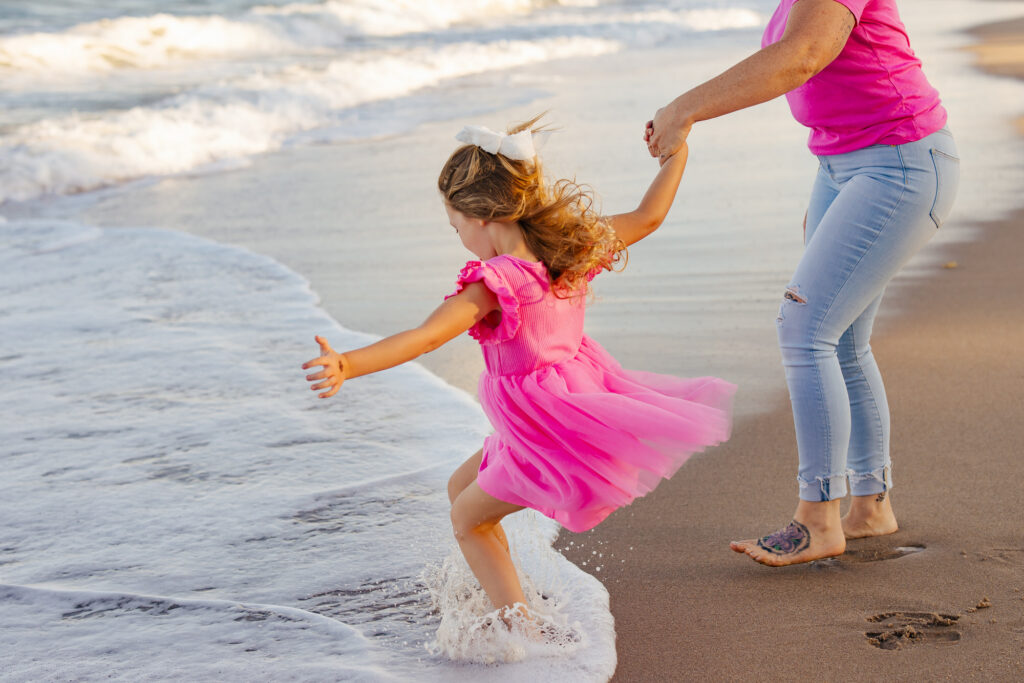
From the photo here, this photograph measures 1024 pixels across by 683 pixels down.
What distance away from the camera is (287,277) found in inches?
264

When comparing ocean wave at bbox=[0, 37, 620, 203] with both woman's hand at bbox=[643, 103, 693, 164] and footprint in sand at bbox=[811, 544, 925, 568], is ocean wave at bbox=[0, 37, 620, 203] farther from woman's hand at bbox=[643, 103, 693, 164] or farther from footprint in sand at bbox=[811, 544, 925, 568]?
footprint in sand at bbox=[811, 544, 925, 568]

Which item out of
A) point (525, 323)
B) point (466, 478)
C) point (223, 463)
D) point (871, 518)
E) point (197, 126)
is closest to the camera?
point (525, 323)

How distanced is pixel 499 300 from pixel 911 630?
136 cm

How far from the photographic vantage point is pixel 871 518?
3.23m

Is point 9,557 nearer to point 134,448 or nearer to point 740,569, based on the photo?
point 134,448

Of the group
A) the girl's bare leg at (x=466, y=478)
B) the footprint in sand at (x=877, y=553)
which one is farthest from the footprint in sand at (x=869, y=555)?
the girl's bare leg at (x=466, y=478)

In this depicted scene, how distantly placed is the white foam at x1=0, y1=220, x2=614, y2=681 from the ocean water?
1cm

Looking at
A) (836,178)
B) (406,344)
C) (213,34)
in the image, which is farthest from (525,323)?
(213,34)

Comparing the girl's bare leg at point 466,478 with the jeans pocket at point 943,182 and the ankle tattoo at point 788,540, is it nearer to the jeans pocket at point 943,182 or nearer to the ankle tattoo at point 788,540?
the ankle tattoo at point 788,540

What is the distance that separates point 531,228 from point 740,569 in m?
1.23

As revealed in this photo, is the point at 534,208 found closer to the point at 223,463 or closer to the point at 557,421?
the point at 557,421

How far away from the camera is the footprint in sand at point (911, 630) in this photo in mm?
2668

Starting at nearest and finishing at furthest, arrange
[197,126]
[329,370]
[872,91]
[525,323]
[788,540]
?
[329,370]
[525,323]
[872,91]
[788,540]
[197,126]

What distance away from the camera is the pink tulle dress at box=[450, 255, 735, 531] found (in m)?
2.59
